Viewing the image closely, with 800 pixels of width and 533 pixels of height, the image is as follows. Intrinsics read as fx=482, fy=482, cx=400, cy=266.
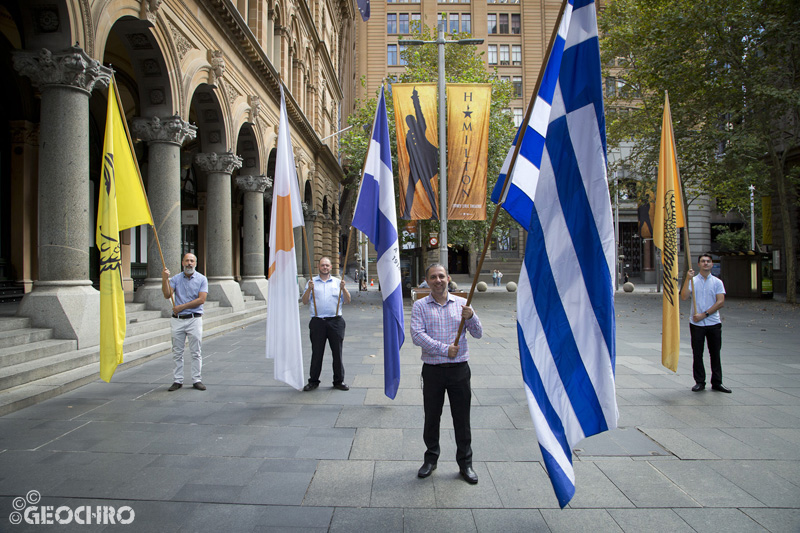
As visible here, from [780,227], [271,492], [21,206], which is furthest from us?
[780,227]

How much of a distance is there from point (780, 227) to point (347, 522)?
103 feet

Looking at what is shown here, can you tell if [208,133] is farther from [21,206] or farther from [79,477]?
[79,477]

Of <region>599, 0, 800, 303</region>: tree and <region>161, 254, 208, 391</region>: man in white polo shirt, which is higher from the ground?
<region>599, 0, 800, 303</region>: tree

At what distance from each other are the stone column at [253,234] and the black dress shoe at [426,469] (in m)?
15.8

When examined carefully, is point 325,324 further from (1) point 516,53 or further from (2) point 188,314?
(1) point 516,53

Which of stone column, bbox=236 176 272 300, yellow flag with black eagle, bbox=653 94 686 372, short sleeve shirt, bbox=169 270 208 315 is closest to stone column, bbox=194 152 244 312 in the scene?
stone column, bbox=236 176 272 300

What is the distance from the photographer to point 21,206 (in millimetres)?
12594

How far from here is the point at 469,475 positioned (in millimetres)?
3855

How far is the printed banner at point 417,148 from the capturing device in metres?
14.4

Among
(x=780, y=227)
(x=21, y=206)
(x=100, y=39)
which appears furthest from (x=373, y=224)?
(x=780, y=227)

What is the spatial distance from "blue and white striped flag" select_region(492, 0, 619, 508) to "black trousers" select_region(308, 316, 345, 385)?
4.01 meters

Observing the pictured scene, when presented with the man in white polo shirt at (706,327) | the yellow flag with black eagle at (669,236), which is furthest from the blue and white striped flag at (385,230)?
the man in white polo shirt at (706,327)

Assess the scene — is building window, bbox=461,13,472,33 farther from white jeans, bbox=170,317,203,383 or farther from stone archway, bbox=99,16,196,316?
white jeans, bbox=170,317,203,383

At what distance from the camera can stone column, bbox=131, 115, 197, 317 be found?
1170cm
